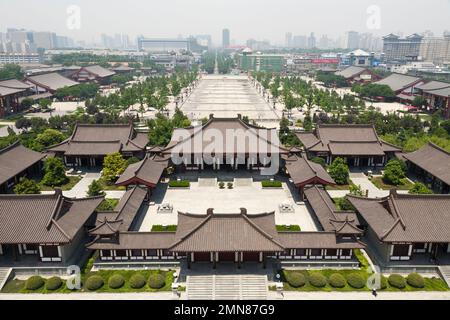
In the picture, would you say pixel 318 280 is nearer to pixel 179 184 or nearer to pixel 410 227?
pixel 410 227

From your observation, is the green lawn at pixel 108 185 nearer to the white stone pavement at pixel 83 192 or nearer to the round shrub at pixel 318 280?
the white stone pavement at pixel 83 192

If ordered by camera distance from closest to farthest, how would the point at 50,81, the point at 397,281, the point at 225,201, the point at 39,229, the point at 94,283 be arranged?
the point at 94,283
the point at 397,281
the point at 39,229
the point at 225,201
the point at 50,81

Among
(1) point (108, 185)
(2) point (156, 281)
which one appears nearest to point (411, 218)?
(2) point (156, 281)

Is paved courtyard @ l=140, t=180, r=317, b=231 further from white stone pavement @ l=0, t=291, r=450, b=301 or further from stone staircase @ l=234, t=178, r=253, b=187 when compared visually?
white stone pavement @ l=0, t=291, r=450, b=301

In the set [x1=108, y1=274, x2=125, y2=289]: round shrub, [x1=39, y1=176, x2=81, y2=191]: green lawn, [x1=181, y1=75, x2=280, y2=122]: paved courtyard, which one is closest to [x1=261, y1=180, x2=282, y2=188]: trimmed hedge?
[x1=108, y1=274, x2=125, y2=289]: round shrub

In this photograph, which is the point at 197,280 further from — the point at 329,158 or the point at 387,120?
the point at 387,120
